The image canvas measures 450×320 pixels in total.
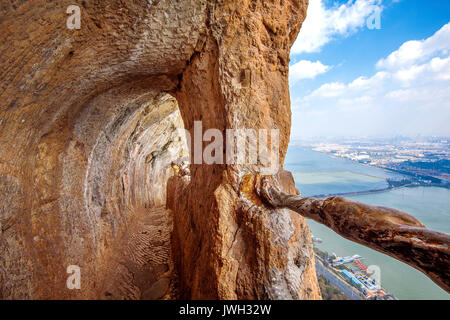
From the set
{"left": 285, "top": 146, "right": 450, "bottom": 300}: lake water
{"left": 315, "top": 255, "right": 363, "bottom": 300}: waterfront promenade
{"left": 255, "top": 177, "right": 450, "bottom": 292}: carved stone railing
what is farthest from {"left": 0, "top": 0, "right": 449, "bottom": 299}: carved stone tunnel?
{"left": 285, "top": 146, "right": 450, "bottom": 300}: lake water

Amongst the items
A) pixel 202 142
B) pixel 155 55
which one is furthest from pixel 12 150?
pixel 202 142

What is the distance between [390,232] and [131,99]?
170 inches

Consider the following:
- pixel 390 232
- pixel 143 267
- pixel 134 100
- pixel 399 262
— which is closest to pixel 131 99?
pixel 134 100

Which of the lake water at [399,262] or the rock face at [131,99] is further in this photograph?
the lake water at [399,262]

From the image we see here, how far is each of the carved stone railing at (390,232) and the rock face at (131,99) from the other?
2.44ft

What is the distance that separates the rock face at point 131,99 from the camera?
2.08 metres

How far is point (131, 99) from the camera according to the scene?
13.3ft

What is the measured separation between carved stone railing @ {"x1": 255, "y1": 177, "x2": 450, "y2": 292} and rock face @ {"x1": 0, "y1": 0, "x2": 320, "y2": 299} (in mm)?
742

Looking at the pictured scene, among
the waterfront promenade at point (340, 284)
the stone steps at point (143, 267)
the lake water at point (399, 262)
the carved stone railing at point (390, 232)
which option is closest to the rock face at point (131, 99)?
the stone steps at point (143, 267)

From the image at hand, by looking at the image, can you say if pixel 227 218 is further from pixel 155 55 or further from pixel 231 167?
pixel 155 55

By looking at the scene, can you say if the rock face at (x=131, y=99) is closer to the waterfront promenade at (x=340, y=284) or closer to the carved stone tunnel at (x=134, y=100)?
the carved stone tunnel at (x=134, y=100)

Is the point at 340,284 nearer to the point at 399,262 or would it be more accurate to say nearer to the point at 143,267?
the point at 143,267

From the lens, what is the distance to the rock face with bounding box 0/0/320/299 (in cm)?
208

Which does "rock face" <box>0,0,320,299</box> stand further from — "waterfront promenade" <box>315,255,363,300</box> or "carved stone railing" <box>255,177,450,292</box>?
"waterfront promenade" <box>315,255,363,300</box>
